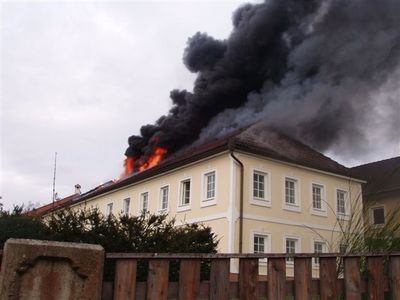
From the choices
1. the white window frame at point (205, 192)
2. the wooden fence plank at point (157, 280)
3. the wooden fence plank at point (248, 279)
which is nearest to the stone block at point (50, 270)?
the wooden fence plank at point (157, 280)

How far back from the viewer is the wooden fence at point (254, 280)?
276cm

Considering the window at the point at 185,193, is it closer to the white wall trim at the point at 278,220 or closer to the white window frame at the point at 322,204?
the white wall trim at the point at 278,220

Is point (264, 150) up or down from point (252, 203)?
up

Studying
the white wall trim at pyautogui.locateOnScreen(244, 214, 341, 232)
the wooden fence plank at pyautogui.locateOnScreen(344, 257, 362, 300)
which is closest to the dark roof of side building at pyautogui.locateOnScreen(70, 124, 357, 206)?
the white wall trim at pyautogui.locateOnScreen(244, 214, 341, 232)

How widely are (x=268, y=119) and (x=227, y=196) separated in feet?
21.8

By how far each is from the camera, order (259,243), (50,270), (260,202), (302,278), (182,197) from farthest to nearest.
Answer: (182,197) → (260,202) → (259,243) → (302,278) → (50,270)

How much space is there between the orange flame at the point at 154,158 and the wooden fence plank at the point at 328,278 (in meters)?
26.4

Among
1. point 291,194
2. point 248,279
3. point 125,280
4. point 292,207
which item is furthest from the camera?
point 291,194

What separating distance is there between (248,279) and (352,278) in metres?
0.75

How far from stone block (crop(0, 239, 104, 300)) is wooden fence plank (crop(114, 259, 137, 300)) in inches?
4.3

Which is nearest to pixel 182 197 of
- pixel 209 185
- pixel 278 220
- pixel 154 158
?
pixel 209 185

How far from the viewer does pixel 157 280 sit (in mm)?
2783

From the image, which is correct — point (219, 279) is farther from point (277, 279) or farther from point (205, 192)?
point (205, 192)

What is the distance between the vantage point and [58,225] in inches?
280
